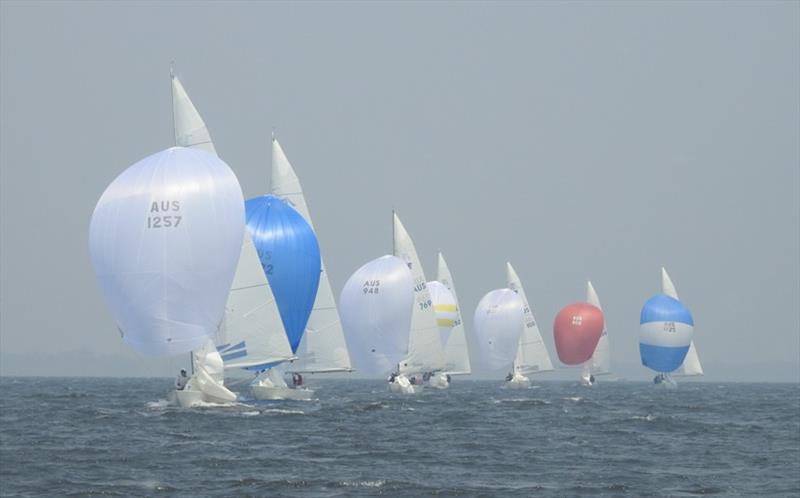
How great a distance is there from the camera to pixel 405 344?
74.7 m

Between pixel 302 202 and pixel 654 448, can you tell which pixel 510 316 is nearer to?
pixel 302 202

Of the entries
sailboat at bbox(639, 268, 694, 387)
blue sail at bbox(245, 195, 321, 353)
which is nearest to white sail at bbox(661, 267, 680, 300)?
sailboat at bbox(639, 268, 694, 387)

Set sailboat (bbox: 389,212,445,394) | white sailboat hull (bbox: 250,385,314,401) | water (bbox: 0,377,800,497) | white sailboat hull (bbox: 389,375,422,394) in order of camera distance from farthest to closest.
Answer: sailboat (bbox: 389,212,445,394) < white sailboat hull (bbox: 389,375,422,394) < white sailboat hull (bbox: 250,385,314,401) < water (bbox: 0,377,800,497)

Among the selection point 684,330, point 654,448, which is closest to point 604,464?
point 654,448

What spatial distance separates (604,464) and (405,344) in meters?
39.6

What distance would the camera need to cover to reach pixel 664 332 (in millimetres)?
117062

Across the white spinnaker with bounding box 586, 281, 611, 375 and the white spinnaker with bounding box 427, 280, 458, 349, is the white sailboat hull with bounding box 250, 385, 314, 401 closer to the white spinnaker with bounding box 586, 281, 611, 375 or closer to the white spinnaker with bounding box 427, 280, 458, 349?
the white spinnaker with bounding box 427, 280, 458, 349

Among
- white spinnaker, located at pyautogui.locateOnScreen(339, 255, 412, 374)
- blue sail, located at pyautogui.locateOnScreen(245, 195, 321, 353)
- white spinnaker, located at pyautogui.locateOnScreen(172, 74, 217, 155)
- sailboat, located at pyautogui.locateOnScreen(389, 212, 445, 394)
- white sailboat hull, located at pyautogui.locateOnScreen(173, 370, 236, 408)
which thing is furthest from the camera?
sailboat, located at pyautogui.locateOnScreen(389, 212, 445, 394)

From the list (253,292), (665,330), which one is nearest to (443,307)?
(665,330)

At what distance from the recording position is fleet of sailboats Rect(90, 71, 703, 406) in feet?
147

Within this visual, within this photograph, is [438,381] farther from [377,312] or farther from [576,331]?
[377,312]

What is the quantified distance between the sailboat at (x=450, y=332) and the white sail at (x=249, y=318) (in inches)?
1688

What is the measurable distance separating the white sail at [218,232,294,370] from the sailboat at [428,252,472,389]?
4288cm

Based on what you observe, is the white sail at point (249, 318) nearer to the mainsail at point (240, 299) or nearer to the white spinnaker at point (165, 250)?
the mainsail at point (240, 299)
